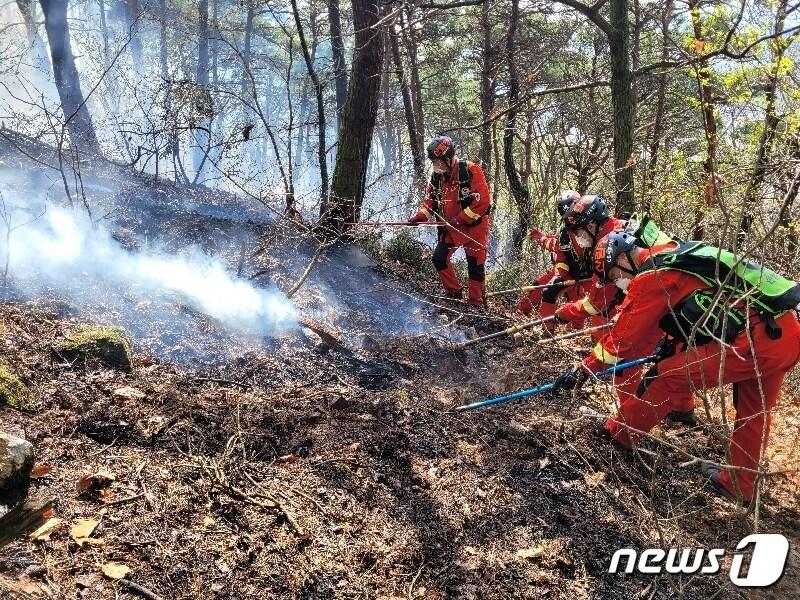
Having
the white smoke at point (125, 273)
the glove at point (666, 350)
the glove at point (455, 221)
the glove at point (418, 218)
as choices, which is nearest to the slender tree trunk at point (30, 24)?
the white smoke at point (125, 273)

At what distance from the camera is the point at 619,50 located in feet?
23.6

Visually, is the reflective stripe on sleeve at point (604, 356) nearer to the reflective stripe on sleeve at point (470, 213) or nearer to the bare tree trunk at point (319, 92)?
the reflective stripe on sleeve at point (470, 213)

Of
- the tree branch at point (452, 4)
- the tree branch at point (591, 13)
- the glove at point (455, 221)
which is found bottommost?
the glove at point (455, 221)

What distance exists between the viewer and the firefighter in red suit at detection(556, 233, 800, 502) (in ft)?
12.1

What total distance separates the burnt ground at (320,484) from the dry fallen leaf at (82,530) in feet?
0.09

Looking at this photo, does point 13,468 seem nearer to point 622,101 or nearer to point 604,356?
point 604,356

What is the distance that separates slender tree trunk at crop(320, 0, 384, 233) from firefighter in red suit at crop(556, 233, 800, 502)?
424cm

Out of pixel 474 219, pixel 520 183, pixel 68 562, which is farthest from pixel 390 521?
pixel 520 183

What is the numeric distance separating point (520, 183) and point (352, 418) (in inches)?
294

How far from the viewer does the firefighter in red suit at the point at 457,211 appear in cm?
729

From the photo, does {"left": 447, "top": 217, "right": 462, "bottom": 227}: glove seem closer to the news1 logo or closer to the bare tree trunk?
the bare tree trunk

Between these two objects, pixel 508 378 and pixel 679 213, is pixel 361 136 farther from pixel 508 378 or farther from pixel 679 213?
pixel 679 213

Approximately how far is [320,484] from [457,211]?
197 inches

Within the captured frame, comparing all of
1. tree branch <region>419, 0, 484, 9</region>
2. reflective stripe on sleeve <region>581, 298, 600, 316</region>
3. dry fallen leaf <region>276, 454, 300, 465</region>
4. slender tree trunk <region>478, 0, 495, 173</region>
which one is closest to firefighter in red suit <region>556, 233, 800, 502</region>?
reflective stripe on sleeve <region>581, 298, 600, 316</region>
